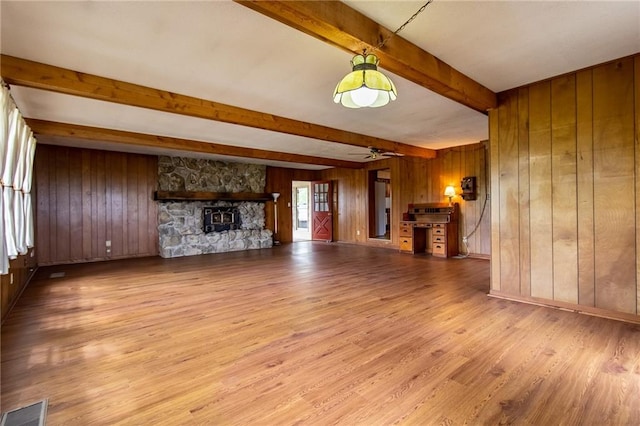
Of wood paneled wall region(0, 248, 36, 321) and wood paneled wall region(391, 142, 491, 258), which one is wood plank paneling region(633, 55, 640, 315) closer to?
wood paneled wall region(391, 142, 491, 258)

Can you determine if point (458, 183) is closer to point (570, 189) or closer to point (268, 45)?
point (570, 189)

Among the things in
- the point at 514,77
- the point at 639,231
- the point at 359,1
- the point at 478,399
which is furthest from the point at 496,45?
the point at 478,399

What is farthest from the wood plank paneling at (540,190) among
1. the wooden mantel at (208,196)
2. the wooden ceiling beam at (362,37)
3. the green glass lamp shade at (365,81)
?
the wooden mantel at (208,196)

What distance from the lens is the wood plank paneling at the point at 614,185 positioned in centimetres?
292

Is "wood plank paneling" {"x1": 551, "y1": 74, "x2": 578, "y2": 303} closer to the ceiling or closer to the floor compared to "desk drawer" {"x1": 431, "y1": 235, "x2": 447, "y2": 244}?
closer to the ceiling

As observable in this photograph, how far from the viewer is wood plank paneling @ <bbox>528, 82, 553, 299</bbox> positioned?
3.39 m

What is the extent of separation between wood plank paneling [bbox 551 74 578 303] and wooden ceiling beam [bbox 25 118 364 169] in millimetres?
5297

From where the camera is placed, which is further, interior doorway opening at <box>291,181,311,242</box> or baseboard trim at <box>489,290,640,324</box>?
interior doorway opening at <box>291,181,311,242</box>

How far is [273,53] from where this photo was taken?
265cm

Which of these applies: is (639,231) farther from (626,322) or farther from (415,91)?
(415,91)

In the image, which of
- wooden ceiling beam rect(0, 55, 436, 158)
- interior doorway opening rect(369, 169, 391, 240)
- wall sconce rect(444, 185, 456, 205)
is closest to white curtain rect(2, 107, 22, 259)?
wooden ceiling beam rect(0, 55, 436, 158)

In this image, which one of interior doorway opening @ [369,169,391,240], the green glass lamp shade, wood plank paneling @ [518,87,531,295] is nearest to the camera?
the green glass lamp shade

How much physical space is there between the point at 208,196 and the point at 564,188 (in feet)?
23.1

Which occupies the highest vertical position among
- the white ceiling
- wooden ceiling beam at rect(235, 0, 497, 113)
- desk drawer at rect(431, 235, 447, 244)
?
the white ceiling
